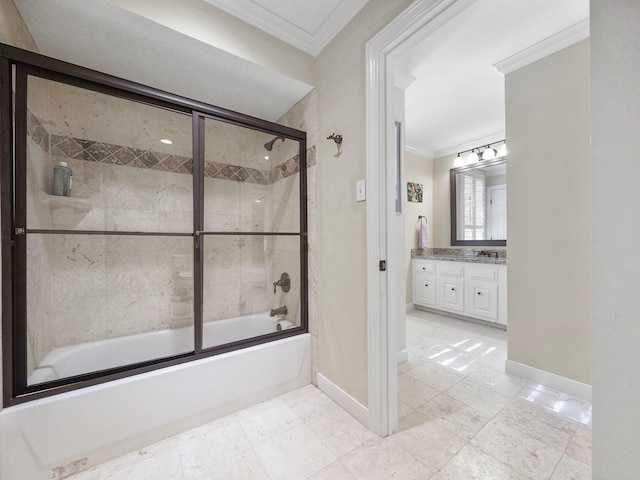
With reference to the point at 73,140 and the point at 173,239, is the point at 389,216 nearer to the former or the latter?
the point at 173,239

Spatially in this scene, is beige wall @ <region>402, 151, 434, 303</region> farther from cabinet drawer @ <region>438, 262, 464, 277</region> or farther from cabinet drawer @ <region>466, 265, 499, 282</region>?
cabinet drawer @ <region>466, 265, 499, 282</region>

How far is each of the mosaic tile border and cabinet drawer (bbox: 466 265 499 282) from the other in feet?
8.25

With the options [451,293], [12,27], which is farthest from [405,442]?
[12,27]

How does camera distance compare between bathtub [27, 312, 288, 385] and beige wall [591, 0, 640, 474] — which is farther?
bathtub [27, 312, 288, 385]

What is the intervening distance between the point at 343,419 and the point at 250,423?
0.54 meters

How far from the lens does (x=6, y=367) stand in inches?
42.1

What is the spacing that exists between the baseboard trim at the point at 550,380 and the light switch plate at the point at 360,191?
184 centimetres

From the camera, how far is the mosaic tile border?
167cm

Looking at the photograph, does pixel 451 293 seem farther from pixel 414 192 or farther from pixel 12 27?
pixel 12 27

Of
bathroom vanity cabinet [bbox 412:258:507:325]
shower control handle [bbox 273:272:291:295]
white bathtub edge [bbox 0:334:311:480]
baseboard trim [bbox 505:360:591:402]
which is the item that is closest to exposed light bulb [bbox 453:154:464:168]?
bathroom vanity cabinet [bbox 412:258:507:325]

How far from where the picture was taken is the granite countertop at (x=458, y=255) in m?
3.09

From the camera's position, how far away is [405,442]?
1.32m

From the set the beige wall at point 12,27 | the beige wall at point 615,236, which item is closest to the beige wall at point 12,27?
the beige wall at point 12,27

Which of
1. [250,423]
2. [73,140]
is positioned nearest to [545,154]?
[250,423]
